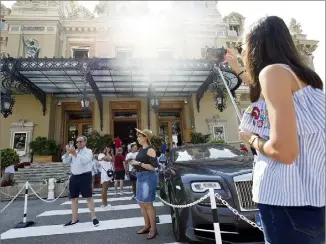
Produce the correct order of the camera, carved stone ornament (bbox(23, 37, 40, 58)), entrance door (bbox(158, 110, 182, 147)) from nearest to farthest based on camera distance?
the camera, carved stone ornament (bbox(23, 37, 40, 58)), entrance door (bbox(158, 110, 182, 147))

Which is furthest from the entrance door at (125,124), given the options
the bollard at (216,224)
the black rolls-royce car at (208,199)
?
the bollard at (216,224)

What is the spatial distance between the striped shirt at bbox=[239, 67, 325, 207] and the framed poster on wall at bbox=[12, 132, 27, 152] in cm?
1903

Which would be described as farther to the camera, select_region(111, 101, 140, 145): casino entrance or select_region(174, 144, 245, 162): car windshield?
select_region(111, 101, 140, 145): casino entrance

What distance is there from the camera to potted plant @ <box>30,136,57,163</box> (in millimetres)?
15859

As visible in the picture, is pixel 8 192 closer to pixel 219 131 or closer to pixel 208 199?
pixel 208 199

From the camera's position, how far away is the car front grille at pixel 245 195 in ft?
11.3

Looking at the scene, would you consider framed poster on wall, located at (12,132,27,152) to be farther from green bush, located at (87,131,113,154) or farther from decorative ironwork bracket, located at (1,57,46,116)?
green bush, located at (87,131,113,154)

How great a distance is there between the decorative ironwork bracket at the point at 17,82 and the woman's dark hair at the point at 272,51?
612 inches

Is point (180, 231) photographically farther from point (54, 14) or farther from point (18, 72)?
point (54, 14)

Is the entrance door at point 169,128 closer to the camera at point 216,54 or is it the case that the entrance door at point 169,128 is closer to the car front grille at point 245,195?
the car front grille at point 245,195

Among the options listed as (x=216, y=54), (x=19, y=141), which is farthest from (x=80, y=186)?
(x=19, y=141)

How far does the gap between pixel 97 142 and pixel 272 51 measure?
16257mm

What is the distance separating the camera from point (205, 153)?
17.6ft

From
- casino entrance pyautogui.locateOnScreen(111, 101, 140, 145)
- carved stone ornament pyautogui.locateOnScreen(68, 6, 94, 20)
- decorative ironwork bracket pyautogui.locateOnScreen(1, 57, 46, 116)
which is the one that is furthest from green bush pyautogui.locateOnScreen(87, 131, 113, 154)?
carved stone ornament pyautogui.locateOnScreen(68, 6, 94, 20)
